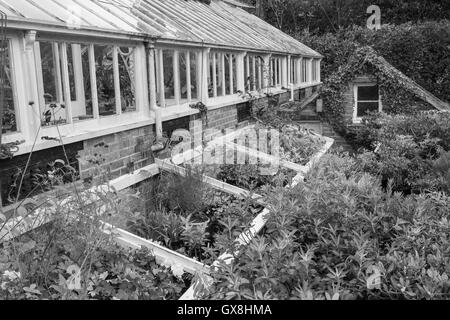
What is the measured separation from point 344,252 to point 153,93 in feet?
12.5

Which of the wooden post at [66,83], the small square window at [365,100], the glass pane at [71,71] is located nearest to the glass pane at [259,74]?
the small square window at [365,100]

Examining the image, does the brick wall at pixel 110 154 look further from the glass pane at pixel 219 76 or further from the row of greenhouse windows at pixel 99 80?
the glass pane at pixel 219 76

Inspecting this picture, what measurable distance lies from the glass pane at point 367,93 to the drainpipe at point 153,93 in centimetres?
840

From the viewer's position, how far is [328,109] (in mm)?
13797

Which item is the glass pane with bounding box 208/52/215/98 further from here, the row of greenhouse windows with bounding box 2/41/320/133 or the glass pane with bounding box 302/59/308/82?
the glass pane with bounding box 302/59/308/82

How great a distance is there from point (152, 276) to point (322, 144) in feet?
23.0

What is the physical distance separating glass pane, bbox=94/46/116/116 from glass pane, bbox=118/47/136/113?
11.4 inches

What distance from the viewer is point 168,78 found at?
7602 millimetres

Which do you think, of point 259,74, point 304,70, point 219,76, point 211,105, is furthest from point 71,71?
point 304,70

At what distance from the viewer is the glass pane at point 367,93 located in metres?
13.7

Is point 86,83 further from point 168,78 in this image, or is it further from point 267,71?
point 267,71

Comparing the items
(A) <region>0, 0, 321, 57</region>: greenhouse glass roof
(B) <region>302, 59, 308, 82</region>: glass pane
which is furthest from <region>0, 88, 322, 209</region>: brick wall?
(B) <region>302, 59, 308, 82</region>: glass pane
